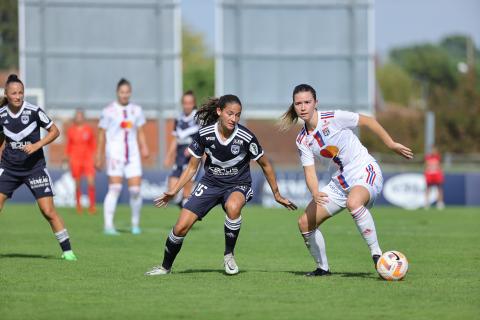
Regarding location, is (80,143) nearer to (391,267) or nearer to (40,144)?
(40,144)

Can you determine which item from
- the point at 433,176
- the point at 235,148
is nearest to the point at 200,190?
the point at 235,148

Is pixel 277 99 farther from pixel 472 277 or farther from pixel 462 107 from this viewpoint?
pixel 462 107

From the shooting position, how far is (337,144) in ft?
34.5

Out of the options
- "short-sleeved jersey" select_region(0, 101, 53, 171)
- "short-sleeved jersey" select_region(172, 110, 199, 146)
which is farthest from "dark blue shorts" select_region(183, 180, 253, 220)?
"short-sleeved jersey" select_region(172, 110, 199, 146)

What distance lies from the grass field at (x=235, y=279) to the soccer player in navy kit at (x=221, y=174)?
442 mm

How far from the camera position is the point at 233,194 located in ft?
35.4

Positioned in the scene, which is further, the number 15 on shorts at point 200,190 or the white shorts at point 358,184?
the number 15 on shorts at point 200,190

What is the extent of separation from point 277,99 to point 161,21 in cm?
401

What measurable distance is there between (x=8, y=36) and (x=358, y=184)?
39.4 m

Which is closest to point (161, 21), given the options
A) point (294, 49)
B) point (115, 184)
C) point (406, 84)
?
point (294, 49)

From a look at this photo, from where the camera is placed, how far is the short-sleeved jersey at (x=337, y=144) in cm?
1047

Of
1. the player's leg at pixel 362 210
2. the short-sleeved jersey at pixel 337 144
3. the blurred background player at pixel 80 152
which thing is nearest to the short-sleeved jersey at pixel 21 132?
the short-sleeved jersey at pixel 337 144

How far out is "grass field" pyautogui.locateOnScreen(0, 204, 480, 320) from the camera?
331 inches

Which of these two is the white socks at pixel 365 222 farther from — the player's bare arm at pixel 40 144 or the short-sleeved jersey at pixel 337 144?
the player's bare arm at pixel 40 144
